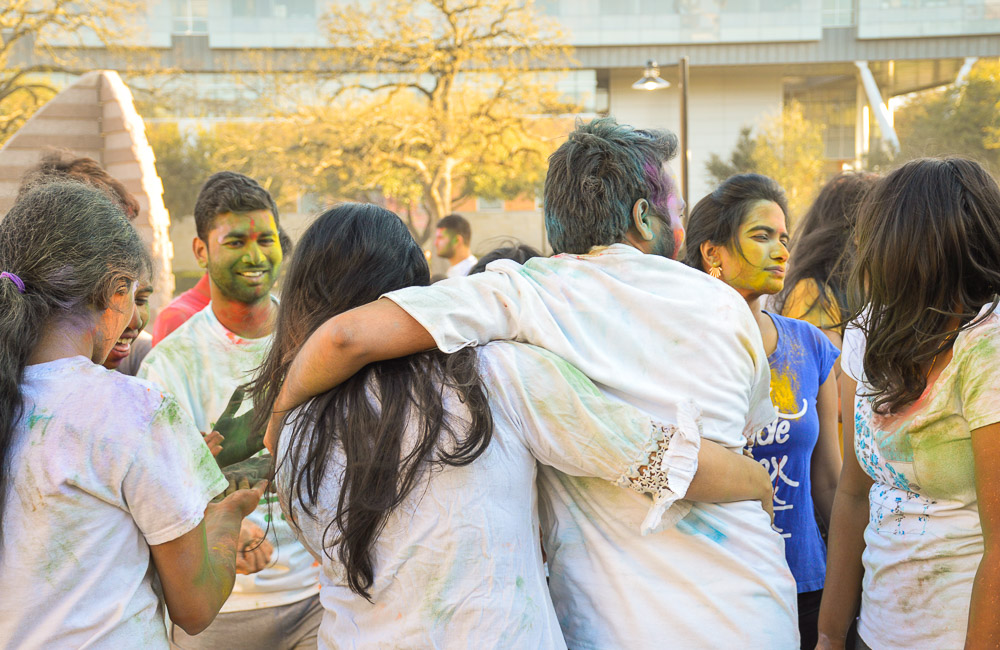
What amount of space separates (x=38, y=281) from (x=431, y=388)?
2.60 ft

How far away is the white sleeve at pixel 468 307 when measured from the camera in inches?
64.0

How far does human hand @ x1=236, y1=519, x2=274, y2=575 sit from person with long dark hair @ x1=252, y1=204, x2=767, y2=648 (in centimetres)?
71

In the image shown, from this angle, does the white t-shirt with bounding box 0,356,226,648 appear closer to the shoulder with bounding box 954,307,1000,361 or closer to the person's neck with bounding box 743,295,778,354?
the shoulder with bounding box 954,307,1000,361

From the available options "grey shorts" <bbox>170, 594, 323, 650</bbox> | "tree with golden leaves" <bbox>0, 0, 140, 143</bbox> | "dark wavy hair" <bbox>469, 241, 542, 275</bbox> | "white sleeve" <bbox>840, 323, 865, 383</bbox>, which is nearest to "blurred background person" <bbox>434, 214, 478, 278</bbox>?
"dark wavy hair" <bbox>469, 241, 542, 275</bbox>

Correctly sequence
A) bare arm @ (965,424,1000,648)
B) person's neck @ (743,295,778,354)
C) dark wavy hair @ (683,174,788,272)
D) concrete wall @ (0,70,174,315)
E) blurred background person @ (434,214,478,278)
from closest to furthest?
bare arm @ (965,424,1000,648) → person's neck @ (743,295,778,354) → dark wavy hair @ (683,174,788,272) → concrete wall @ (0,70,174,315) → blurred background person @ (434,214,478,278)

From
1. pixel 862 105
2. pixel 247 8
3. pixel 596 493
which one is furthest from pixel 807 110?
pixel 596 493

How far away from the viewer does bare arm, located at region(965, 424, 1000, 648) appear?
168cm

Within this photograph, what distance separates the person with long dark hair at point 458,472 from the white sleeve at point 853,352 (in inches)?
27.5

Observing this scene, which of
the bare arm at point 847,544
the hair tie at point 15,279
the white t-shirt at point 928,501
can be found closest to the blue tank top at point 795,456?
the bare arm at point 847,544

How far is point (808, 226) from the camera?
12.7ft

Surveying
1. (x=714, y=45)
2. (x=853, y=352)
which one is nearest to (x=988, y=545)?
(x=853, y=352)

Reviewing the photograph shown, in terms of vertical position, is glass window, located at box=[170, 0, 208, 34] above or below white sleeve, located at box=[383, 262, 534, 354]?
above

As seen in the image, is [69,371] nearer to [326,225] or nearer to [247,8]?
[326,225]

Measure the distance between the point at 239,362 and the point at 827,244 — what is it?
8.17 feet
